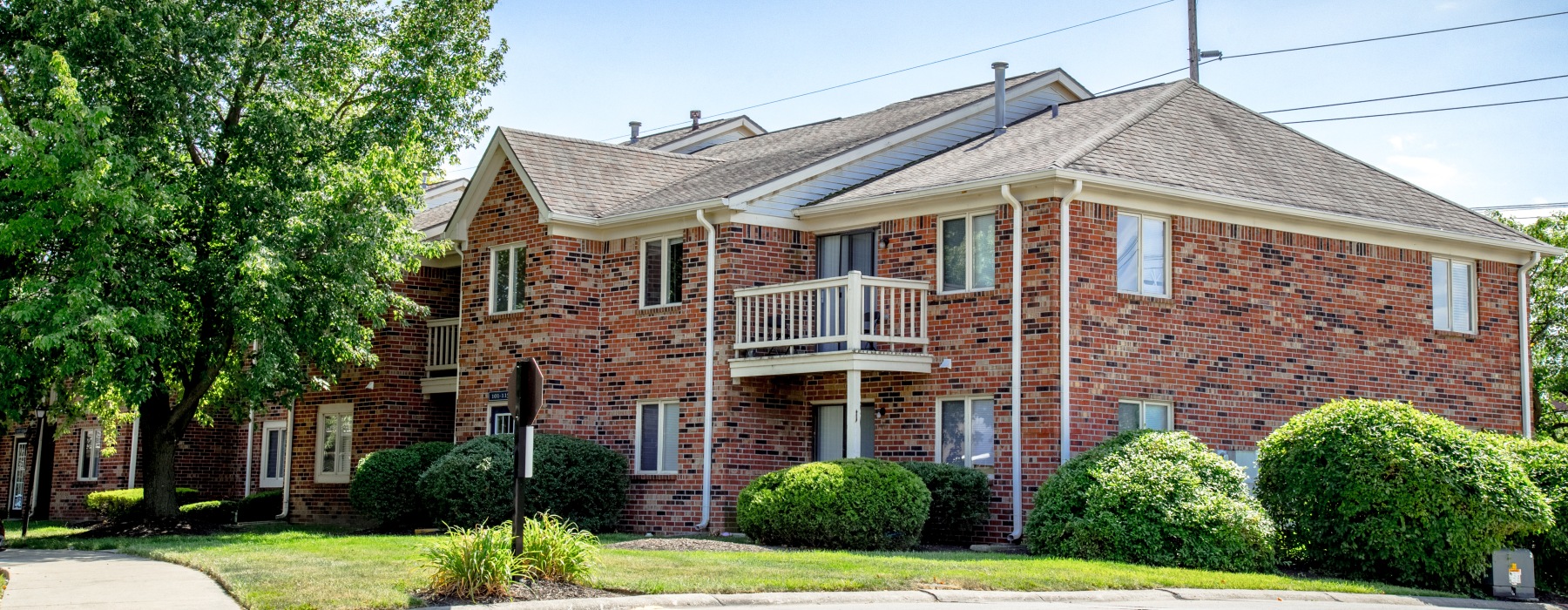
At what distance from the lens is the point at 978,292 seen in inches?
856

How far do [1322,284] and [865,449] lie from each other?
7.37 m

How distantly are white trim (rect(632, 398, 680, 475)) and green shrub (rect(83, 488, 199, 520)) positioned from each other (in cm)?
1201

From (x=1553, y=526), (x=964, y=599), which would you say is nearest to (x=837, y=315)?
(x=964, y=599)

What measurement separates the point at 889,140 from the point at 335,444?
12914 millimetres

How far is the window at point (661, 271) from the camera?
24.9 metres

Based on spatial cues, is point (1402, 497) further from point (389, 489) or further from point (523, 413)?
point (389, 489)

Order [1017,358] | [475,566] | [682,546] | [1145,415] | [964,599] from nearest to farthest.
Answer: [475,566] < [964,599] < [682,546] < [1017,358] < [1145,415]

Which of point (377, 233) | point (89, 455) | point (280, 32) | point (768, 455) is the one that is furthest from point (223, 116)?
point (89, 455)

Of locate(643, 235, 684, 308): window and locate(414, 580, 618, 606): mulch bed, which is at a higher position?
locate(643, 235, 684, 308): window

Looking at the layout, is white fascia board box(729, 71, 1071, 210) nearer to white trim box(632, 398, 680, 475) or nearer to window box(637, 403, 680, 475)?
white trim box(632, 398, 680, 475)

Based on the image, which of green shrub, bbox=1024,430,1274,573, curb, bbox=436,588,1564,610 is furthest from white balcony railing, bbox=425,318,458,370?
curb, bbox=436,588,1564,610

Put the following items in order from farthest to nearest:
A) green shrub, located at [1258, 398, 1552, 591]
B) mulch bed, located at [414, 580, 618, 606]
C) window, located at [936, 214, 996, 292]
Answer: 1. window, located at [936, 214, 996, 292]
2. green shrub, located at [1258, 398, 1552, 591]
3. mulch bed, located at [414, 580, 618, 606]

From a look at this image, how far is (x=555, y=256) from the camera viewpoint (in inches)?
992

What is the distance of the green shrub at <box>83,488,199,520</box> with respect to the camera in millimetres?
31969
